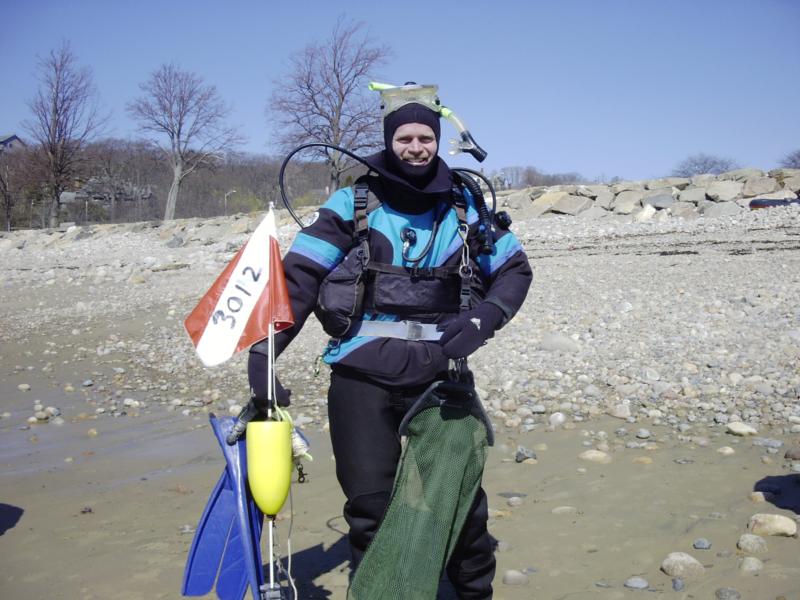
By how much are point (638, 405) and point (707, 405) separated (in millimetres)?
496

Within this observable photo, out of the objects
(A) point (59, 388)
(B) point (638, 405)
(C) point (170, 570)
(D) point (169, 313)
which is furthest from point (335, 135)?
A: (C) point (170, 570)

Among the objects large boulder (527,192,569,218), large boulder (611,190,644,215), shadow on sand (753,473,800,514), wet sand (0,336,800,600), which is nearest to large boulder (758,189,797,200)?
large boulder (611,190,644,215)

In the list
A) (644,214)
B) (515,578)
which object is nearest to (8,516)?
(515,578)

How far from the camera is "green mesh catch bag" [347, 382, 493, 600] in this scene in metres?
3.03

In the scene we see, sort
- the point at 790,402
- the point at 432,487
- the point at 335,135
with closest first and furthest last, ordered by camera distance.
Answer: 1. the point at 432,487
2. the point at 790,402
3. the point at 335,135

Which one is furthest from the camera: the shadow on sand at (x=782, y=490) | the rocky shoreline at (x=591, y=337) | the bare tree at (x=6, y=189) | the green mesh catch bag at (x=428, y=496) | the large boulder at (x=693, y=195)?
the bare tree at (x=6, y=189)

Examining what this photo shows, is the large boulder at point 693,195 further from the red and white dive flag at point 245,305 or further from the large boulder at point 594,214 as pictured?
the red and white dive flag at point 245,305

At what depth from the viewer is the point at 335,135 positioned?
3186 cm

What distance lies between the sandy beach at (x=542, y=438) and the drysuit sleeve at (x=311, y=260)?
1.29 m

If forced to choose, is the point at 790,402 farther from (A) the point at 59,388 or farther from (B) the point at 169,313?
(B) the point at 169,313

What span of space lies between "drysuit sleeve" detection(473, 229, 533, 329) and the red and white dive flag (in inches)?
30.8

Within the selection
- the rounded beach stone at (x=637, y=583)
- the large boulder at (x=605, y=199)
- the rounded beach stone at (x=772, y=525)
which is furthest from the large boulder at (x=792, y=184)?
the rounded beach stone at (x=637, y=583)

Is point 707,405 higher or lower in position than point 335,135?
lower

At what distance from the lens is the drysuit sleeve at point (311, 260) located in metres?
3.21
